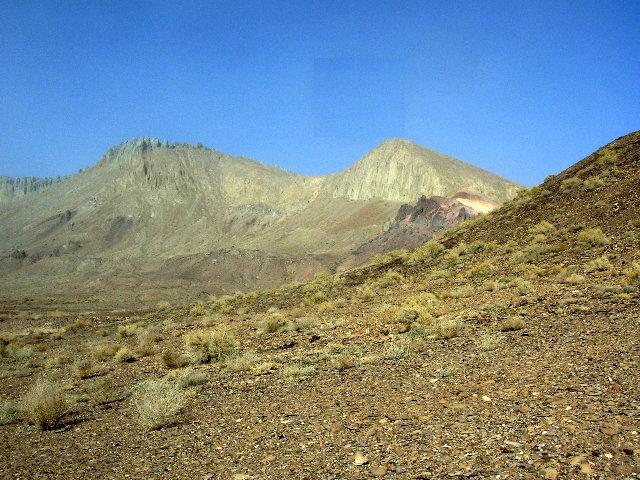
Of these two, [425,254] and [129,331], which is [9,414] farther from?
[425,254]

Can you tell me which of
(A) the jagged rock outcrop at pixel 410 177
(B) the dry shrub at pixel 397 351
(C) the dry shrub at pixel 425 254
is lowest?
(B) the dry shrub at pixel 397 351

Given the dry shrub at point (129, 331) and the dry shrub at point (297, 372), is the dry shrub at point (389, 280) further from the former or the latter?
the dry shrub at point (297, 372)

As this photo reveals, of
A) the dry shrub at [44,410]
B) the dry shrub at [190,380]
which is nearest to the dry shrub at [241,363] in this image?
the dry shrub at [190,380]

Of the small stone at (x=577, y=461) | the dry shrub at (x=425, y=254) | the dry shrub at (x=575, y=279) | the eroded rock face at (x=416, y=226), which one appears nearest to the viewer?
the small stone at (x=577, y=461)

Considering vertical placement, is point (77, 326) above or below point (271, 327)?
below

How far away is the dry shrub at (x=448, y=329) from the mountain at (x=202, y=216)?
5476cm

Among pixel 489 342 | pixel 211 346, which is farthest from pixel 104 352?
pixel 489 342

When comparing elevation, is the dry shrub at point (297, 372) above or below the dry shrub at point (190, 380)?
above

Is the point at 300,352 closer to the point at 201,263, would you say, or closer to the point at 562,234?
the point at 562,234

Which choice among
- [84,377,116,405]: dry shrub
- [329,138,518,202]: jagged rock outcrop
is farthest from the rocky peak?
[84,377,116,405]: dry shrub

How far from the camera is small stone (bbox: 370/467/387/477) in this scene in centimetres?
486

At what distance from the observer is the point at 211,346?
1314cm

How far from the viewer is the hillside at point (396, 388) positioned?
17.0 ft

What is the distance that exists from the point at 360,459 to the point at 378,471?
1.25 ft
